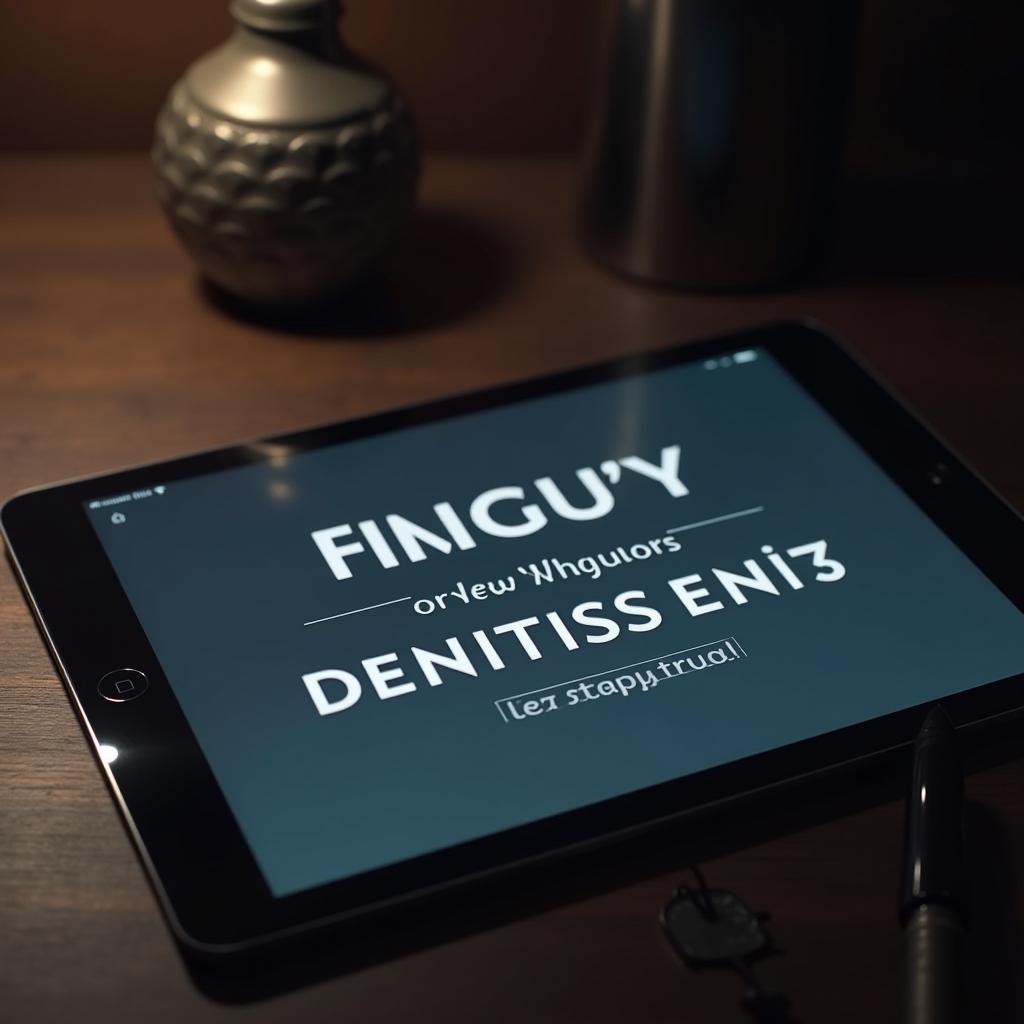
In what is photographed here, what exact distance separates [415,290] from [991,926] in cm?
50

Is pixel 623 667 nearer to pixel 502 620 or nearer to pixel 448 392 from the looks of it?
pixel 502 620

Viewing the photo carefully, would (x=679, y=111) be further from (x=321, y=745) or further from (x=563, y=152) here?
(x=321, y=745)

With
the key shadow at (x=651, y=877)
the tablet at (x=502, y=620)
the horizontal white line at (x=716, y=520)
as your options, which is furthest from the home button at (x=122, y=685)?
the horizontal white line at (x=716, y=520)

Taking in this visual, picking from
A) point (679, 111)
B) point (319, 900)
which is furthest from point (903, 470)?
point (319, 900)

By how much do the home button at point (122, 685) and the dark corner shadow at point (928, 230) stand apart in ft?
1.64

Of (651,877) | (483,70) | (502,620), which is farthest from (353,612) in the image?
(483,70)

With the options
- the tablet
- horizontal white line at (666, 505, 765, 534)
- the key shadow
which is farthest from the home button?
horizontal white line at (666, 505, 765, 534)

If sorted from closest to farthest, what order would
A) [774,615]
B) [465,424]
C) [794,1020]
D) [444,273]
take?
[794,1020], [774,615], [465,424], [444,273]

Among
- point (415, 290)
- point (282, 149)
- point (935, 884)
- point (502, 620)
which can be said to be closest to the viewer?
point (935, 884)

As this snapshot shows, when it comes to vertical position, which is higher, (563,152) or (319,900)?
(563,152)

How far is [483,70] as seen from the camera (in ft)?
3.01

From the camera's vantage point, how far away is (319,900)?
0.48 metres

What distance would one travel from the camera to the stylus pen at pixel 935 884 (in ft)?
1.51

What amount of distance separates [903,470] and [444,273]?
0.32m
